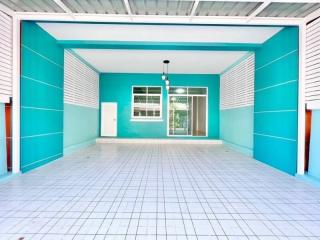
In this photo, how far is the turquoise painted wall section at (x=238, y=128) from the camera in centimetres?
737

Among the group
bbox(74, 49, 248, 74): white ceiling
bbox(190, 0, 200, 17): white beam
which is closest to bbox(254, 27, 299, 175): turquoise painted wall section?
bbox(74, 49, 248, 74): white ceiling

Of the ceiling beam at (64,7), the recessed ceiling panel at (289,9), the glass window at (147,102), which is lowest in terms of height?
the glass window at (147,102)

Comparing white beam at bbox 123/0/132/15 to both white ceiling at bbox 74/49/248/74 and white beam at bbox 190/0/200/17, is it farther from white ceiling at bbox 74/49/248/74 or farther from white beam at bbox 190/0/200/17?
white ceiling at bbox 74/49/248/74

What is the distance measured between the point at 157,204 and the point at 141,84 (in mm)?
8601

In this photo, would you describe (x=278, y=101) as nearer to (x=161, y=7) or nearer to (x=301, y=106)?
(x=301, y=106)

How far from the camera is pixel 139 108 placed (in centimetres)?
1140

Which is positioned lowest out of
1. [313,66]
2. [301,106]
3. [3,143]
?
[3,143]

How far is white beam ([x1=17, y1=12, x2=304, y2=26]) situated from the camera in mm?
4703

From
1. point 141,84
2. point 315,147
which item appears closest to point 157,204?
point 315,147

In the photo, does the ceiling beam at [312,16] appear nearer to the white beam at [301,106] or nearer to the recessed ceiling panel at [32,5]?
the white beam at [301,106]

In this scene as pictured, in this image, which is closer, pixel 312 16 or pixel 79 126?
pixel 312 16

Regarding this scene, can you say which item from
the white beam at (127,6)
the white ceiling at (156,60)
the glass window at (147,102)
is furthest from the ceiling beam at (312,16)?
the glass window at (147,102)

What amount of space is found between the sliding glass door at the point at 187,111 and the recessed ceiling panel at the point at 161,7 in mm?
6852

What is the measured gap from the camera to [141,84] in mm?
11203
